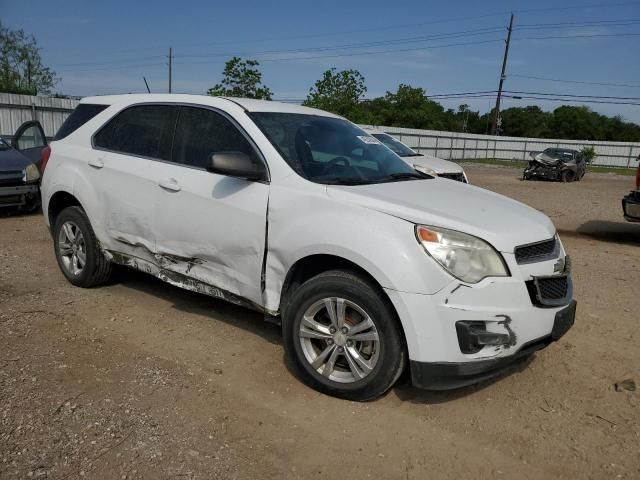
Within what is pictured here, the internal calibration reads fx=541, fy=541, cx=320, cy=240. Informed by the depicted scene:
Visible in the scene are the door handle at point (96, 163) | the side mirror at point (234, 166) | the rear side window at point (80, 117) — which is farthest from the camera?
the rear side window at point (80, 117)

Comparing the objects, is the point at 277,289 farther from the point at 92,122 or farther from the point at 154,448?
the point at 92,122

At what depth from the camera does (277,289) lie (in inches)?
140

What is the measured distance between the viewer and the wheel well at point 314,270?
3.13 metres

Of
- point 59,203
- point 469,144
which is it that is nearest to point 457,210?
point 59,203

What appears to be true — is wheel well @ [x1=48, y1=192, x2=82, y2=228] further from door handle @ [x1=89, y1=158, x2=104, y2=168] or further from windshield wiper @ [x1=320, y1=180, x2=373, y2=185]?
windshield wiper @ [x1=320, y1=180, x2=373, y2=185]

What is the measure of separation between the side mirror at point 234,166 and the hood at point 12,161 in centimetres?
702

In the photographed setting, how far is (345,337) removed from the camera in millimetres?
3207

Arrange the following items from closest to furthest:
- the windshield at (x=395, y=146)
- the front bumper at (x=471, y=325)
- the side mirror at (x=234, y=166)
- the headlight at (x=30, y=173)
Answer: the front bumper at (x=471, y=325), the side mirror at (x=234, y=166), the headlight at (x=30, y=173), the windshield at (x=395, y=146)

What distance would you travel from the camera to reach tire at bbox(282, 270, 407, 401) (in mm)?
3033

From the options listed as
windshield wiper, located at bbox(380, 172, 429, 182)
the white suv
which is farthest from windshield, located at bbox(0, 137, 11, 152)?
windshield wiper, located at bbox(380, 172, 429, 182)

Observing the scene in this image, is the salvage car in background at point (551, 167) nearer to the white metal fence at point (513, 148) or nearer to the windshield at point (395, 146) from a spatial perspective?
the windshield at point (395, 146)

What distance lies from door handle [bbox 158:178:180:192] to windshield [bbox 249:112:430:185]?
30.1 inches

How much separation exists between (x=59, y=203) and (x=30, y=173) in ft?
15.4

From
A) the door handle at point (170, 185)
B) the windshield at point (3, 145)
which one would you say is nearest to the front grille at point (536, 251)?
the door handle at point (170, 185)
